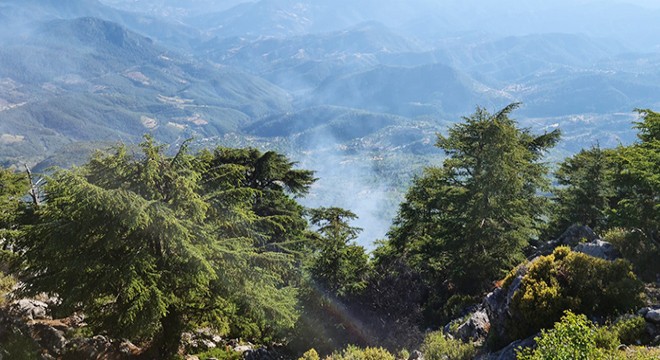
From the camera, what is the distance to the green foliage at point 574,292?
35.0 ft

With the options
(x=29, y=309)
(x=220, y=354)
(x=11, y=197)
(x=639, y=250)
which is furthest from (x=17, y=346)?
(x=639, y=250)

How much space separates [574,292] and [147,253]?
435 inches

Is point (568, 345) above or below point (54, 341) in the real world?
above

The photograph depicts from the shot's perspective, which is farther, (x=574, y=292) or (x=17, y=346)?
(x=17, y=346)

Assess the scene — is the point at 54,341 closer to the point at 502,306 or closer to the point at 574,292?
the point at 502,306

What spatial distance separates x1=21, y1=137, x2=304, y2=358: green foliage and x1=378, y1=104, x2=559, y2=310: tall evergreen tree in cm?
965

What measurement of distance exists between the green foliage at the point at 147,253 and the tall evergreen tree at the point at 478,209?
9652 mm

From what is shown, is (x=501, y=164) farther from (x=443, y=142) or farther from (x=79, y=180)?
(x=79, y=180)

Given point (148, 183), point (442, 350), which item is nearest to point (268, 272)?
point (148, 183)

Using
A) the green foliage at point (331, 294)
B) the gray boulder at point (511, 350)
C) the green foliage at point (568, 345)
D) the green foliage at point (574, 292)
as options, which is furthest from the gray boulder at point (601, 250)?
the green foliage at point (331, 294)

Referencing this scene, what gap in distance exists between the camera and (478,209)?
1939cm

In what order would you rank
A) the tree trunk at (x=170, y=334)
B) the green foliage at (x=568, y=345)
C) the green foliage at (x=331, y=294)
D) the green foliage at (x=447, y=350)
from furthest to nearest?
the green foliage at (x=331, y=294)
the tree trunk at (x=170, y=334)
the green foliage at (x=447, y=350)
the green foliage at (x=568, y=345)

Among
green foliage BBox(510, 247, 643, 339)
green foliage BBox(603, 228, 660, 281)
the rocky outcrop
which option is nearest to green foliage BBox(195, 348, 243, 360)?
the rocky outcrop

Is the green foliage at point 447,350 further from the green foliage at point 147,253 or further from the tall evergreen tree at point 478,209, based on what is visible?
the tall evergreen tree at point 478,209
